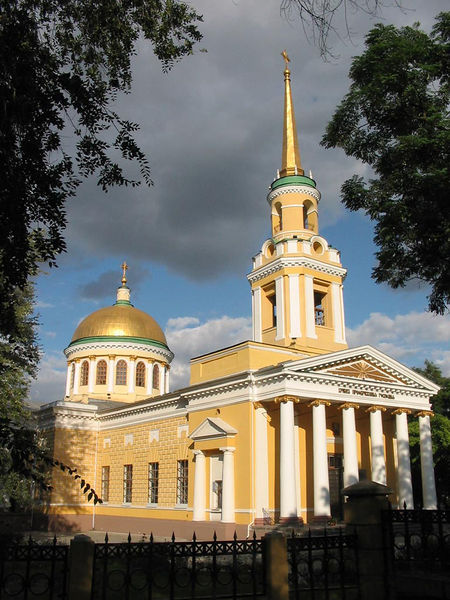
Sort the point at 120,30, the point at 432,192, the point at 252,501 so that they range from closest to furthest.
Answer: the point at 120,30 → the point at 432,192 → the point at 252,501

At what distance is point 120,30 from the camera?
6789 millimetres

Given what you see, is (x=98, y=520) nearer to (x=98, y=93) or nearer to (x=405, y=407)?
(x=405, y=407)

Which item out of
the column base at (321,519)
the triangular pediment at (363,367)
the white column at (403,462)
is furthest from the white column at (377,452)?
the column base at (321,519)

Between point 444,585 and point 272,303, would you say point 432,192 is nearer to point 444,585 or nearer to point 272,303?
point 444,585

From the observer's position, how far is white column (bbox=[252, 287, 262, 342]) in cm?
2688

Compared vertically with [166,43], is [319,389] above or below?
below

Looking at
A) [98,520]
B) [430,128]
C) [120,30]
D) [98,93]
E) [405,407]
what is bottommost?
[98,520]

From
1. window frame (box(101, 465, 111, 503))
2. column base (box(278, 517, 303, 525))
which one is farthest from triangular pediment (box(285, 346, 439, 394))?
window frame (box(101, 465, 111, 503))

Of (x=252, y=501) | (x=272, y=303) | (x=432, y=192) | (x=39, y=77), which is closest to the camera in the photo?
(x=39, y=77)

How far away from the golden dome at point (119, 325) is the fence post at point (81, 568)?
2947 cm

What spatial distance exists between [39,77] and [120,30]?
3.75ft

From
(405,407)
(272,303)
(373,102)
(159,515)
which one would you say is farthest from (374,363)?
(373,102)

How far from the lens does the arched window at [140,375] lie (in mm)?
35375

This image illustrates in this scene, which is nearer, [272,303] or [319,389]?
[319,389]
